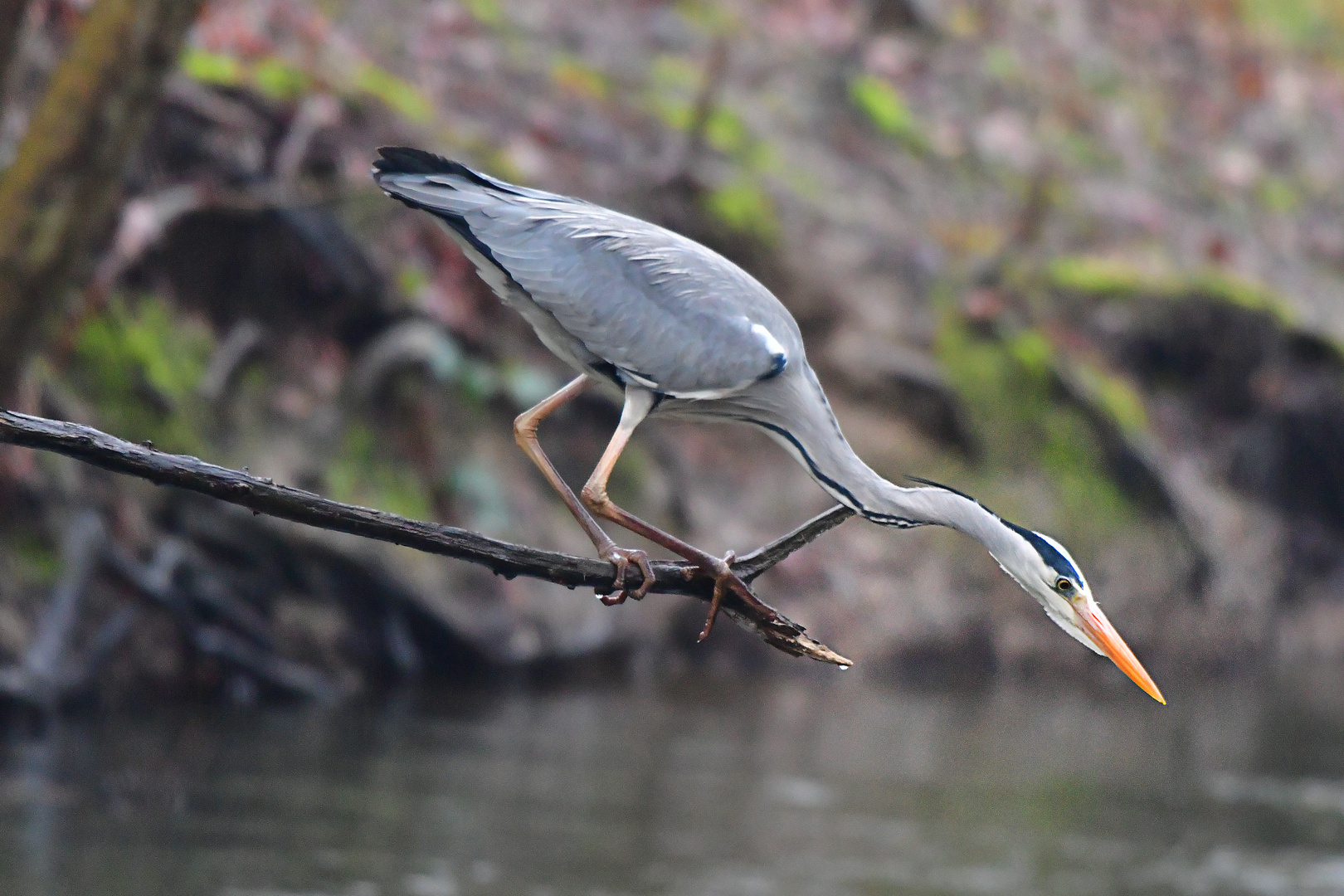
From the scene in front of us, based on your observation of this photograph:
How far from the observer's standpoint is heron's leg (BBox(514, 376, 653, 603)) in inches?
133

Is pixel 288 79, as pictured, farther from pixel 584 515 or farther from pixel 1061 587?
Result: pixel 1061 587

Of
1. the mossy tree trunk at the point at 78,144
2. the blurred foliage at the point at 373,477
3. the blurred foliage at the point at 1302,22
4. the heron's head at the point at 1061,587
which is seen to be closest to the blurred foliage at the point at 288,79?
the blurred foliage at the point at 373,477

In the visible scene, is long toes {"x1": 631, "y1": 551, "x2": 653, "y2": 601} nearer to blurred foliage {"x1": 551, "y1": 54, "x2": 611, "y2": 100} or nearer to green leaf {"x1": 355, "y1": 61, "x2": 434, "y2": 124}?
green leaf {"x1": 355, "y1": 61, "x2": 434, "y2": 124}

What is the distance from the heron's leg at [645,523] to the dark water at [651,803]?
4.43 metres

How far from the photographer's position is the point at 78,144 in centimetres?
665

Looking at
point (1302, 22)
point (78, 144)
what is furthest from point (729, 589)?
point (1302, 22)

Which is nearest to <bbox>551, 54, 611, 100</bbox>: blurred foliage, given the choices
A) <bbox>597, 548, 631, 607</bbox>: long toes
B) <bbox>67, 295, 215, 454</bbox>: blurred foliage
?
<bbox>67, 295, 215, 454</bbox>: blurred foliage

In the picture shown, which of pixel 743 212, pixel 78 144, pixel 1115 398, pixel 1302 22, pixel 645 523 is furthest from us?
pixel 1302 22

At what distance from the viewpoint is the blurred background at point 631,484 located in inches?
325

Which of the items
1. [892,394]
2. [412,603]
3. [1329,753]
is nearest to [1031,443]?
[892,394]

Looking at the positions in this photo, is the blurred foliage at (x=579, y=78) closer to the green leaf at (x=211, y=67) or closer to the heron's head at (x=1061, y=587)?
the green leaf at (x=211, y=67)

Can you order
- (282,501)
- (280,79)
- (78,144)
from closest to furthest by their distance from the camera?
(282,501) → (78,144) → (280,79)

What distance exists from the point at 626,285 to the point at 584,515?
1.94ft

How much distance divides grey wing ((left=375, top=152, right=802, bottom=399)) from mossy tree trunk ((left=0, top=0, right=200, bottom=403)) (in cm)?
365
